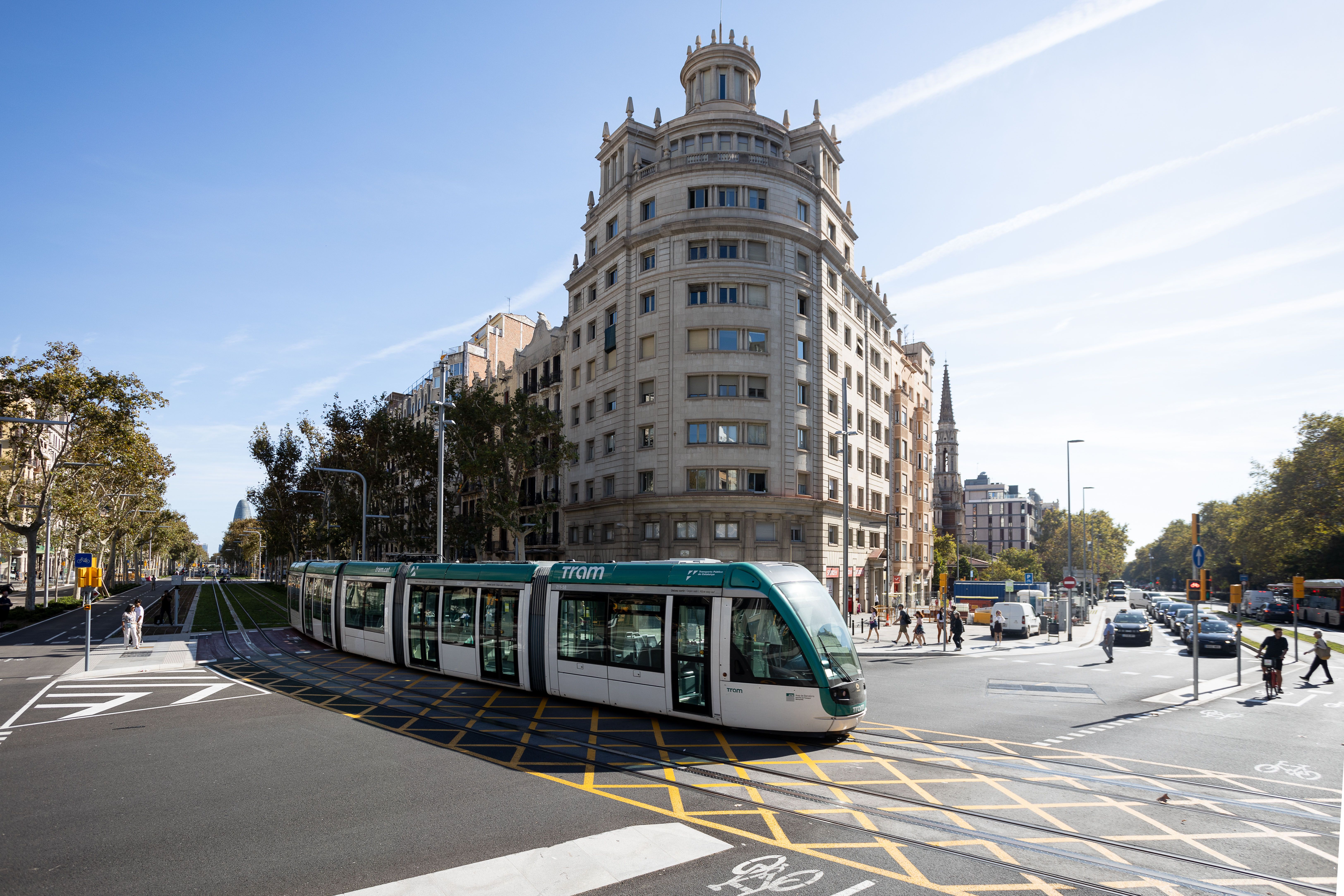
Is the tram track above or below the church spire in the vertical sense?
below

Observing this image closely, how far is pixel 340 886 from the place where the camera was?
712cm

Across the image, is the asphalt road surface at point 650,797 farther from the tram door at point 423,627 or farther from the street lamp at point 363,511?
the street lamp at point 363,511

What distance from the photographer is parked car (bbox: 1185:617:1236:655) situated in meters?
30.6

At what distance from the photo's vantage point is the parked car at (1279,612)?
4975cm

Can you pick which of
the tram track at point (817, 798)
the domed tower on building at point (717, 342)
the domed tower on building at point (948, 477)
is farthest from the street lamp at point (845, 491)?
the domed tower on building at point (948, 477)

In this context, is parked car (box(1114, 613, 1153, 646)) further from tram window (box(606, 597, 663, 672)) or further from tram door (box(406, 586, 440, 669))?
tram door (box(406, 586, 440, 669))

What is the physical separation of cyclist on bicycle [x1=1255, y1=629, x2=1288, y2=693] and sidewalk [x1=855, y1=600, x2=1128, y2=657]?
1076cm

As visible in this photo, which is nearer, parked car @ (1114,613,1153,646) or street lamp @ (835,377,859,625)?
street lamp @ (835,377,859,625)

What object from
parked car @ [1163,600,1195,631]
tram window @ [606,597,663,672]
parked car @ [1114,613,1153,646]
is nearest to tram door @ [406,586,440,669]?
tram window @ [606,597,663,672]

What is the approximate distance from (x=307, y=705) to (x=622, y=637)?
7.49 meters

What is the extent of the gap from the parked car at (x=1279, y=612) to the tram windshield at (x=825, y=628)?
173 feet

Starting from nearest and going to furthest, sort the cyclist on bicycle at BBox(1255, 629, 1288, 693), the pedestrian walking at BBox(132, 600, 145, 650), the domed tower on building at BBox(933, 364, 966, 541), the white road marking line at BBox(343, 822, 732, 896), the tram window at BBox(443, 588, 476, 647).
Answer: the white road marking line at BBox(343, 822, 732, 896), the tram window at BBox(443, 588, 476, 647), the cyclist on bicycle at BBox(1255, 629, 1288, 693), the pedestrian walking at BBox(132, 600, 145, 650), the domed tower on building at BBox(933, 364, 966, 541)

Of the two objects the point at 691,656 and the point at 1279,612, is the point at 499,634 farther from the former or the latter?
the point at 1279,612

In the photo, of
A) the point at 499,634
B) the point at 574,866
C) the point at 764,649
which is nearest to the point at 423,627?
the point at 499,634
